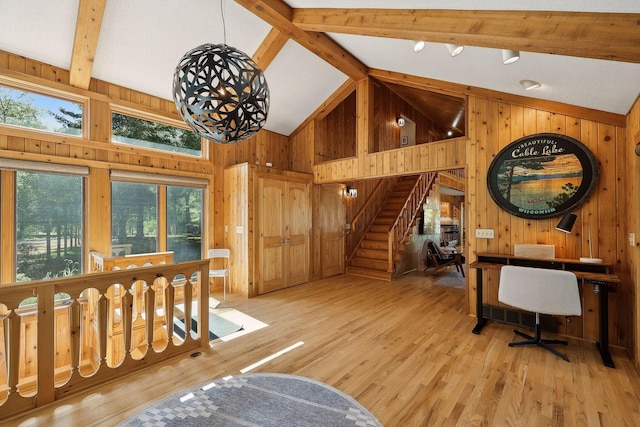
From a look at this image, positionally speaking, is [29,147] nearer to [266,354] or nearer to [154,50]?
[154,50]

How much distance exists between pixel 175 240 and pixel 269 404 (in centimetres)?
373

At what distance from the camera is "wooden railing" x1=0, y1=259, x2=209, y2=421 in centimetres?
201

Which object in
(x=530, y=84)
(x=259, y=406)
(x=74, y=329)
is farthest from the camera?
(x=530, y=84)

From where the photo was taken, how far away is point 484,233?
3.90 m

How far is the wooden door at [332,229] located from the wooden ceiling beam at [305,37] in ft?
8.45

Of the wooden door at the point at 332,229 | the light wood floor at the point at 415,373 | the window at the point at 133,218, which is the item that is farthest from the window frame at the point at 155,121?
the light wood floor at the point at 415,373

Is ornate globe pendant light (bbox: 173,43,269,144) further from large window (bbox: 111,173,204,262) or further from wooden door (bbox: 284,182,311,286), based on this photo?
wooden door (bbox: 284,182,311,286)

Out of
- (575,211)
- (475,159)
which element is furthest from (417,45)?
(575,211)

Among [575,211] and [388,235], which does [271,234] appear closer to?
[388,235]

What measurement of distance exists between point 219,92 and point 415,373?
2.81 m

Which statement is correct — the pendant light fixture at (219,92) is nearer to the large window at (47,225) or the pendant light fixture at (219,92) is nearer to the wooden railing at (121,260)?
the wooden railing at (121,260)

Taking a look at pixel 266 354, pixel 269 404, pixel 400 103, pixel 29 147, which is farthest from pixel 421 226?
pixel 29 147

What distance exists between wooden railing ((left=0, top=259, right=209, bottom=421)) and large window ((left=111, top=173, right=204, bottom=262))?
3.38 ft

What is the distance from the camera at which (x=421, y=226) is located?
7754mm
